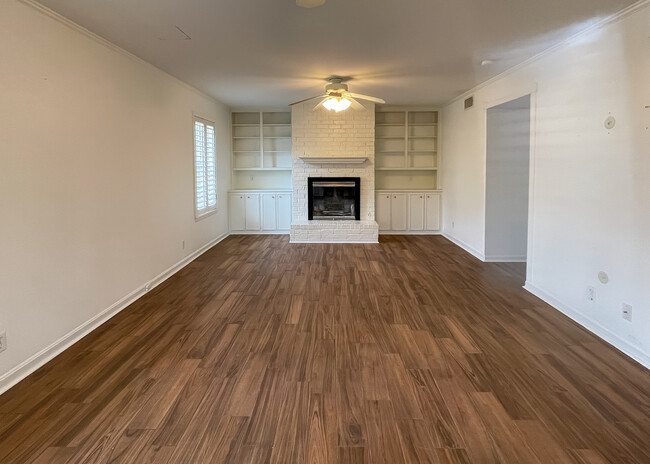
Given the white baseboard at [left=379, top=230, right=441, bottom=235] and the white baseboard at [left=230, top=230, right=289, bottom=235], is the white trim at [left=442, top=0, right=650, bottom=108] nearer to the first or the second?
the white baseboard at [left=379, top=230, right=441, bottom=235]

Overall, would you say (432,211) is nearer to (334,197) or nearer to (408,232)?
(408,232)

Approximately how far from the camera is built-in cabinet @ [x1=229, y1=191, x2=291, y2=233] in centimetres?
886

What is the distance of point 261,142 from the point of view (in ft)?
29.1

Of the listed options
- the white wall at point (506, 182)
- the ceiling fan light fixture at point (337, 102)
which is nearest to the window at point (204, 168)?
the ceiling fan light fixture at point (337, 102)

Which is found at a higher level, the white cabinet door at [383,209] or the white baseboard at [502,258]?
the white cabinet door at [383,209]

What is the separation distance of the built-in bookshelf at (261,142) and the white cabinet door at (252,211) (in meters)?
0.61

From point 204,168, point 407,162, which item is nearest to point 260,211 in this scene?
point 204,168

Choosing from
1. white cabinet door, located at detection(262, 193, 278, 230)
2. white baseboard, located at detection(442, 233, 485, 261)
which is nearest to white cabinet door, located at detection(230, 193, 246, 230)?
white cabinet door, located at detection(262, 193, 278, 230)

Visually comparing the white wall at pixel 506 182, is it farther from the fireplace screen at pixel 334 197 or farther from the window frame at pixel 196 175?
the window frame at pixel 196 175

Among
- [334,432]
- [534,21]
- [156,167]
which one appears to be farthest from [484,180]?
[334,432]

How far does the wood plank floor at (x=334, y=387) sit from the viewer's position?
209 cm

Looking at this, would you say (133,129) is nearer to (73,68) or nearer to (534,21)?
(73,68)

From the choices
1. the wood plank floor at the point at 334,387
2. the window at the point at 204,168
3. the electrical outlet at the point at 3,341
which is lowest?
the wood plank floor at the point at 334,387

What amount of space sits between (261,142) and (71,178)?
18.9 feet
